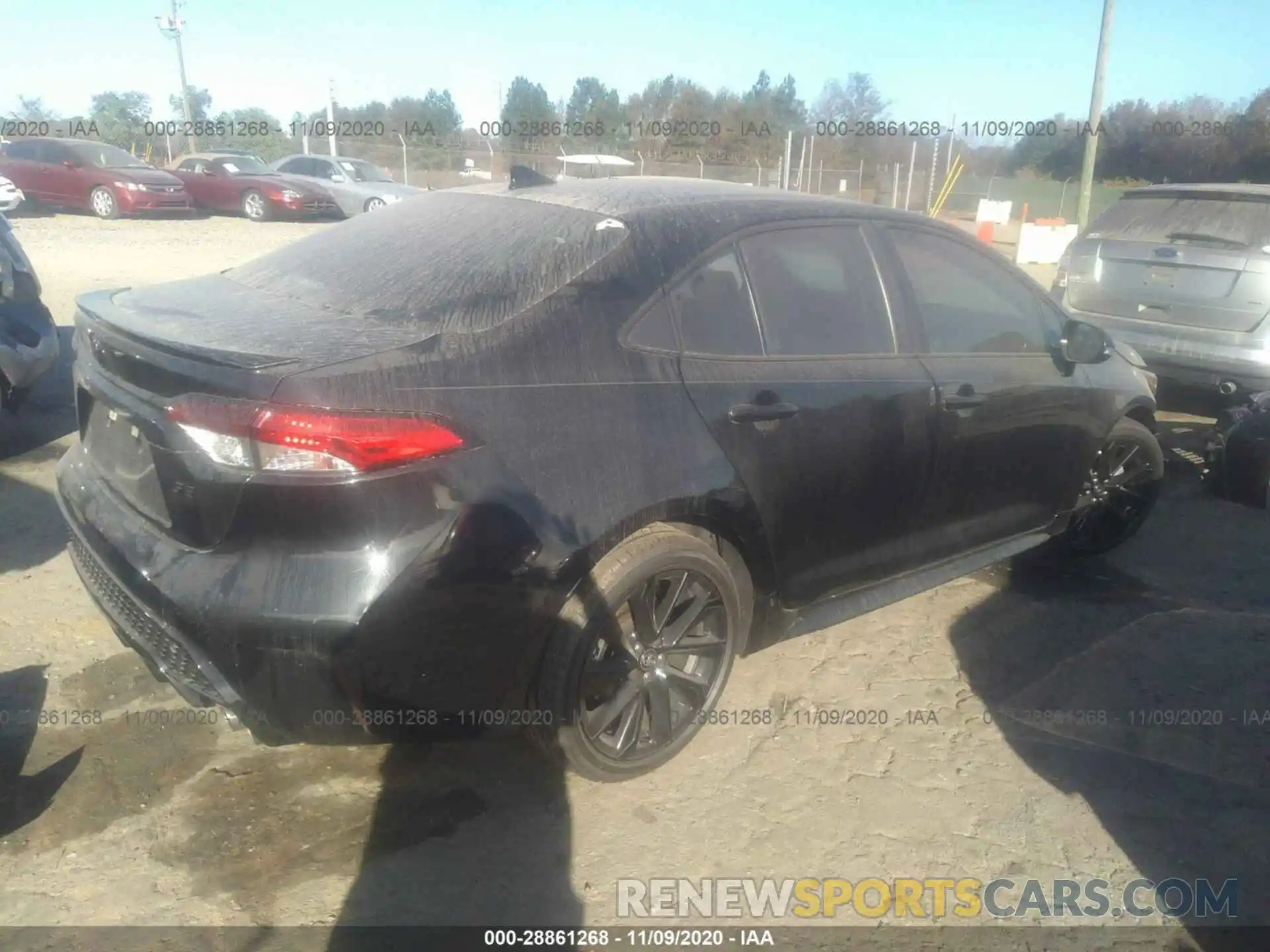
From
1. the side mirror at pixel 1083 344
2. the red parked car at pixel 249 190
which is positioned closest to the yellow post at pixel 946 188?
the red parked car at pixel 249 190

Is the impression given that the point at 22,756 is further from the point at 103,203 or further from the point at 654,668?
the point at 103,203

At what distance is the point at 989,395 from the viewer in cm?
364

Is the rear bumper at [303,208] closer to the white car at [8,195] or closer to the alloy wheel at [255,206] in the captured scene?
the alloy wheel at [255,206]

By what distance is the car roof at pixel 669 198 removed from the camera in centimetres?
314

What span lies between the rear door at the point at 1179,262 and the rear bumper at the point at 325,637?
5.40 metres

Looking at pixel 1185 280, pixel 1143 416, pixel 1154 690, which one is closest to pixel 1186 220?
pixel 1185 280

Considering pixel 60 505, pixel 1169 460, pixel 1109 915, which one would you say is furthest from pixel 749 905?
pixel 1169 460

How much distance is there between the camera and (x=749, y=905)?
2.58m

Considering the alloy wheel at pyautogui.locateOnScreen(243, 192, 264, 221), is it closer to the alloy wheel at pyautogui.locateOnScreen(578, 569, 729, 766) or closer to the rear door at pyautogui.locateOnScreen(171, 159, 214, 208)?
the rear door at pyautogui.locateOnScreen(171, 159, 214, 208)

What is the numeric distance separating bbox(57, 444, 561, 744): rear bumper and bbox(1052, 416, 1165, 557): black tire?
3114 millimetres

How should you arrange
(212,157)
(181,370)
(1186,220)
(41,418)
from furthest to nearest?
(212,157) < (1186,220) < (41,418) < (181,370)

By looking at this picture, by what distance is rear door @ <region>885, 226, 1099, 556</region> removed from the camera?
3.55 metres

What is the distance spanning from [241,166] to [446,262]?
824 inches

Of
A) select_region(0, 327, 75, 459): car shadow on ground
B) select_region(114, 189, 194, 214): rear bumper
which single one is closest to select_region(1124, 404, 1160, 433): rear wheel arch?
select_region(0, 327, 75, 459): car shadow on ground
